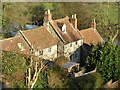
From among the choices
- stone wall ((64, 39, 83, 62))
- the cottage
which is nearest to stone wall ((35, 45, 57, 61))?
the cottage

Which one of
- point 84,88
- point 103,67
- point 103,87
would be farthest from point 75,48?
point 84,88

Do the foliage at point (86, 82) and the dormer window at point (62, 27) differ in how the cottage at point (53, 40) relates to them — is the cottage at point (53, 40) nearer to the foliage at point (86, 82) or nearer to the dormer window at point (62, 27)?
the dormer window at point (62, 27)

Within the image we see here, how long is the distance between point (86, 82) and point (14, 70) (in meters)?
6.64

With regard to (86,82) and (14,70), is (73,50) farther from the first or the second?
(14,70)

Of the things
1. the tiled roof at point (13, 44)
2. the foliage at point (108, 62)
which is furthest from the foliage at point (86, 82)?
the tiled roof at point (13, 44)

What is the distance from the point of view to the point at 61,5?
50875 millimetres

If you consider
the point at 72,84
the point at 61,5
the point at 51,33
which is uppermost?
the point at 61,5

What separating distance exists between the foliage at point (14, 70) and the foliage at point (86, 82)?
171 inches

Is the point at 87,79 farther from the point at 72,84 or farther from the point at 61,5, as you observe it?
the point at 61,5

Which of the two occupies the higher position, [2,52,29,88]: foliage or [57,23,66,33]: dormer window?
[57,23,66,33]: dormer window

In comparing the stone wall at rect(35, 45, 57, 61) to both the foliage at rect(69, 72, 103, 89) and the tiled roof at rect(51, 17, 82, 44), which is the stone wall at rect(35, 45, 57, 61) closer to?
the tiled roof at rect(51, 17, 82, 44)

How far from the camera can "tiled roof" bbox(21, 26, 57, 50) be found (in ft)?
88.6

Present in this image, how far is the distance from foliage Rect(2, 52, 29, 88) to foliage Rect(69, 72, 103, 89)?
171 inches

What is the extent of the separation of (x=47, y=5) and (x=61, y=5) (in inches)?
192
